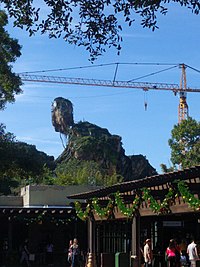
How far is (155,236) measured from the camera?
81.4 feet

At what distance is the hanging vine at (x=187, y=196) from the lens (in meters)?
15.7

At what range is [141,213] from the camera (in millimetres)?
19828

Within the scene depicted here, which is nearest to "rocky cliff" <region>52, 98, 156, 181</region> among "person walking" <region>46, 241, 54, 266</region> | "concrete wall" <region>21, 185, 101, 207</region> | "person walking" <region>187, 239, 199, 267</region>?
"concrete wall" <region>21, 185, 101, 207</region>

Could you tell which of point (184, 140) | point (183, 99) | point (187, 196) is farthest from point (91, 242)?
point (183, 99)

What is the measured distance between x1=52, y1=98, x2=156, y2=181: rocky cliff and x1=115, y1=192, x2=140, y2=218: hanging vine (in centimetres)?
6652

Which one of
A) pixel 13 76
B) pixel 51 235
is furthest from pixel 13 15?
pixel 51 235

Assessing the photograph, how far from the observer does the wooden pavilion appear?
16.6m

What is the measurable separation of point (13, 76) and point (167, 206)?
43.9 ft

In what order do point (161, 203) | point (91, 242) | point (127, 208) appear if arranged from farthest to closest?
point (91, 242), point (127, 208), point (161, 203)

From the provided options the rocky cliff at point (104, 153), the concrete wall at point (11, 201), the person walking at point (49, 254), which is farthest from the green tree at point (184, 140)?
the person walking at point (49, 254)

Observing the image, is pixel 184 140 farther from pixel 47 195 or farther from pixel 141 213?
pixel 141 213

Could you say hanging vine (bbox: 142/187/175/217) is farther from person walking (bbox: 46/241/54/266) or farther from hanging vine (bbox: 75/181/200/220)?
person walking (bbox: 46/241/54/266)

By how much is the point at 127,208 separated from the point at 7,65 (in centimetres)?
1101

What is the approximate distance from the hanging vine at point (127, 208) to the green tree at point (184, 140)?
6767cm
